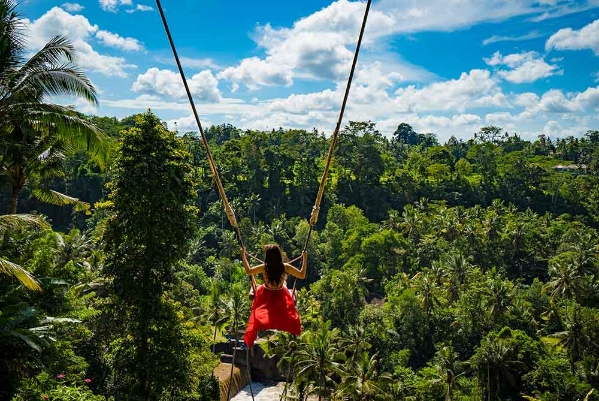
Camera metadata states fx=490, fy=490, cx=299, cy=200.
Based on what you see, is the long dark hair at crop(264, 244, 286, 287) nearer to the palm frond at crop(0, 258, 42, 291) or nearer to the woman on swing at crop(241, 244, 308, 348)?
the woman on swing at crop(241, 244, 308, 348)

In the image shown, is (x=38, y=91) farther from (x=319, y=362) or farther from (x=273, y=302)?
(x=319, y=362)

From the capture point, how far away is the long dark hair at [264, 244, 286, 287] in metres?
5.16

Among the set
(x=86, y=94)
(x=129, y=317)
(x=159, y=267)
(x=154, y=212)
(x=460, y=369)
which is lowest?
(x=460, y=369)

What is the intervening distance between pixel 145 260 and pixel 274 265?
996 cm

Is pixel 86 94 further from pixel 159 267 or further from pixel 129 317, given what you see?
pixel 129 317

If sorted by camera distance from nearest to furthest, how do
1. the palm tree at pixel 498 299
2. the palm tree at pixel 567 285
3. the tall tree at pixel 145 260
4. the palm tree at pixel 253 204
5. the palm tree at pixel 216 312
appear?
the tall tree at pixel 145 260
the palm tree at pixel 216 312
the palm tree at pixel 498 299
the palm tree at pixel 567 285
the palm tree at pixel 253 204

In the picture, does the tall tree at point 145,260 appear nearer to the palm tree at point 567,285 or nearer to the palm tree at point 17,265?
the palm tree at point 17,265

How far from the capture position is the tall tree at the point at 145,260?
45.9 feet

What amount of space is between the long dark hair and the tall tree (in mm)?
9399

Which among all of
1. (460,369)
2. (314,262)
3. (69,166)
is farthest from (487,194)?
(69,166)

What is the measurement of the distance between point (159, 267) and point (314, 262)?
3457 centimetres

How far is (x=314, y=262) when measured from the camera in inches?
1895

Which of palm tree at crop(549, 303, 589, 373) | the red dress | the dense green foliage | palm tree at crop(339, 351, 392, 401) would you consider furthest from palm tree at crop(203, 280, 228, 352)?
the red dress

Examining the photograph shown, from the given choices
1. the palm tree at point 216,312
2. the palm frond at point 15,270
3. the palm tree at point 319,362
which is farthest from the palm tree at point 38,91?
the palm tree at point 216,312
